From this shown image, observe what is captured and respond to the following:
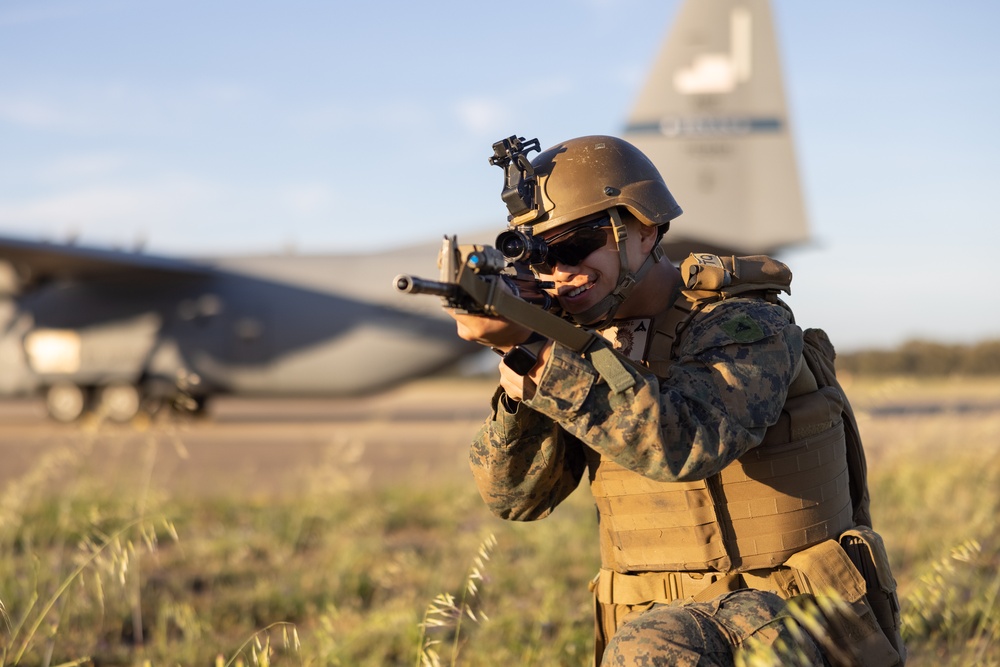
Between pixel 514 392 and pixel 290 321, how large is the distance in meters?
13.7

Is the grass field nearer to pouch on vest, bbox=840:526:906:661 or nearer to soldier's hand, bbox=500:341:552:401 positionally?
pouch on vest, bbox=840:526:906:661

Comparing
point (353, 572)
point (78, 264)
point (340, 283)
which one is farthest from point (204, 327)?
point (353, 572)

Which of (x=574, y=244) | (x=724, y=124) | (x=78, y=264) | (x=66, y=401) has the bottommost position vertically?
(x=66, y=401)

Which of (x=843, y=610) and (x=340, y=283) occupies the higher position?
(x=843, y=610)

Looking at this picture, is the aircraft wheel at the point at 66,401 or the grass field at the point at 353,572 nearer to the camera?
the grass field at the point at 353,572

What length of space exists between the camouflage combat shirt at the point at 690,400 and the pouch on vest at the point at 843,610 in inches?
18.3

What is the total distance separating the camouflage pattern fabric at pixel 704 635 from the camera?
81.4 inches

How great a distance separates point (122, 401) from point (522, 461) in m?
15.7

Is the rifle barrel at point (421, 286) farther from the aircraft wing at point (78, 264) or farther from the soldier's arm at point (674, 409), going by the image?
the aircraft wing at point (78, 264)

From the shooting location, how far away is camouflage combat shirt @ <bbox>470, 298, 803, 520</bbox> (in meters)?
2.06

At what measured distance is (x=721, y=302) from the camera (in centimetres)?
248

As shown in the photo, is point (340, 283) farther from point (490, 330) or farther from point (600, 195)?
point (490, 330)

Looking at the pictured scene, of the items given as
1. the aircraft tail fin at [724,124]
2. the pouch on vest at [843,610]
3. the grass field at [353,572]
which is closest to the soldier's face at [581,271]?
the grass field at [353,572]

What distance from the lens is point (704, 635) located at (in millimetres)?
2150
